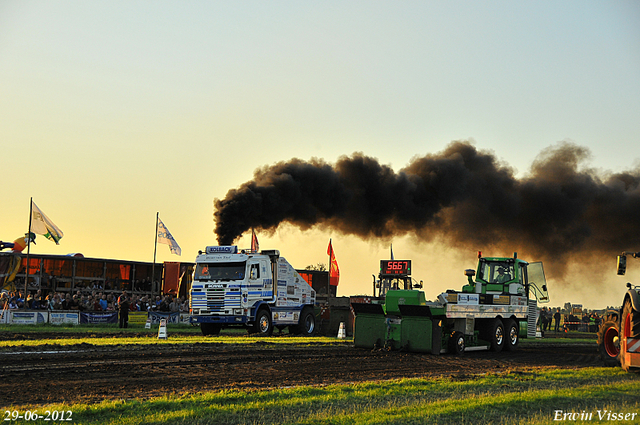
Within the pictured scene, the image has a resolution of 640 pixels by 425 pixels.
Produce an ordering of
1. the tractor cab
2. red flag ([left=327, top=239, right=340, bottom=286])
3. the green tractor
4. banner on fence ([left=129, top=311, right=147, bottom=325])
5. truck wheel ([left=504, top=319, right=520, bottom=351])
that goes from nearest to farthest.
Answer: the green tractor, truck wheel ([left=504, top=319, right=520, bottom=351]), the tractor cab, banner on fence ([left=129, top=311, right=147, bottom=325]), red flag ([left=327, top=239, right=340, bottom=286])

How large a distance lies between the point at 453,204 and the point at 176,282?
59.8 feet

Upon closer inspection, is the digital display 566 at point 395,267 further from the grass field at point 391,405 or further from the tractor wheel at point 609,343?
the grass field at point 391,405

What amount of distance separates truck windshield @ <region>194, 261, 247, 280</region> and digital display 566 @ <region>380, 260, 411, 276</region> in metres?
8.59

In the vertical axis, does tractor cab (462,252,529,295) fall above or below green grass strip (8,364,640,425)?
above

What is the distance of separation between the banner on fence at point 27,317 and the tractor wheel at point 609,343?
23963 millimetres

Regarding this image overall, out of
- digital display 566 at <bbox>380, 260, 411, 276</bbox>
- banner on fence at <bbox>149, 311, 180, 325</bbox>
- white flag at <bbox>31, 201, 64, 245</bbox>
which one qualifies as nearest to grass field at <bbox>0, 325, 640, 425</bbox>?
digital display 566 at <bbox>380, 260, 411, 276</bbox>

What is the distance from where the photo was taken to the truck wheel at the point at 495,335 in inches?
827

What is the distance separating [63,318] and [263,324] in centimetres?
1064

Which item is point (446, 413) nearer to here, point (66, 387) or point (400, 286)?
point (66, 387)

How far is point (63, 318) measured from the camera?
30.0 meters

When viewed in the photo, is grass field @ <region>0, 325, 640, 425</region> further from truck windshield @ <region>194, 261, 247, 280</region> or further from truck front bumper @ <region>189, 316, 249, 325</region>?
truck windshield @ <region>194, 261, 247, 280</region>

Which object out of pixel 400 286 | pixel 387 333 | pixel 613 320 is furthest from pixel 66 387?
pixel 400 286

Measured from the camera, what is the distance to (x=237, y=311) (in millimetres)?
24547

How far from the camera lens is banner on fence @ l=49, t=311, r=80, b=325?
2975cm
